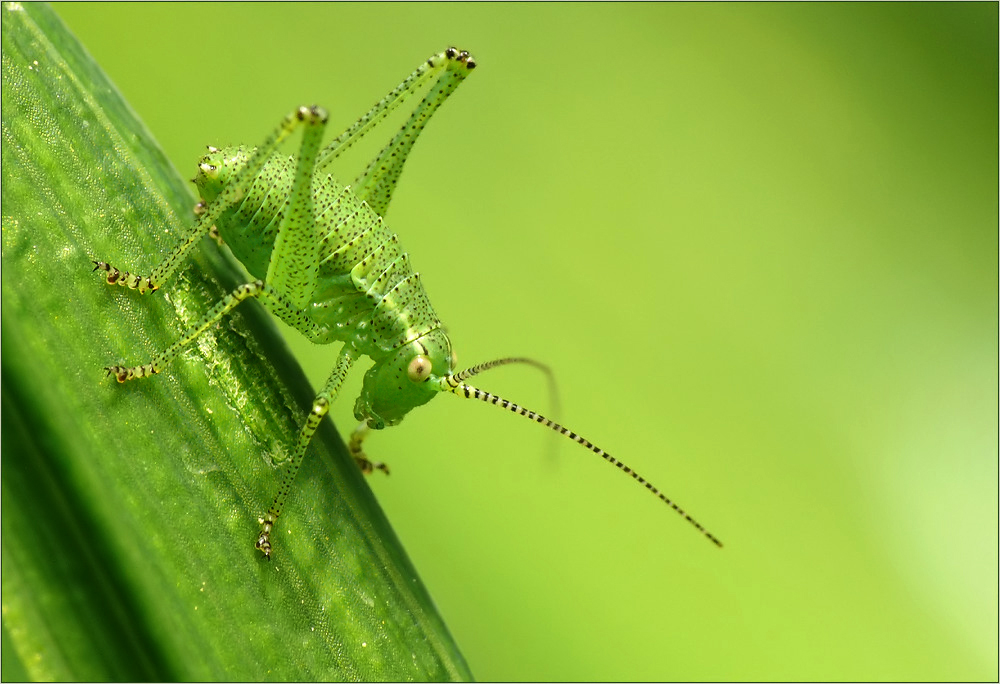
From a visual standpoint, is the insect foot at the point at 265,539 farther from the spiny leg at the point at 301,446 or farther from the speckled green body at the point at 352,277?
the speckled green body at the point at 352,277

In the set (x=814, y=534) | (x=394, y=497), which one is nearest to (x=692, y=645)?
(x=814, y=534)

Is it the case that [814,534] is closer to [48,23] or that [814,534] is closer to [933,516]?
[933,516]

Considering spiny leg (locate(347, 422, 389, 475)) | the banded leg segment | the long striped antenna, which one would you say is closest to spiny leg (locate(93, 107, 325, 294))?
the banded leg segment

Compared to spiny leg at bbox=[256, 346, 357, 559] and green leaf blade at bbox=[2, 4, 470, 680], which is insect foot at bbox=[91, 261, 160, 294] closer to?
green leaf blade at bbox=[2, 4, 470, 680]

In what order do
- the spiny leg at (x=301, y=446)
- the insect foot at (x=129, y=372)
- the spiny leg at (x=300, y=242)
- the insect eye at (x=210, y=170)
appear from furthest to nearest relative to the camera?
the insect eye at (x=210, y=170), the spiny leg at (x=300, y=242), the spiny leg at (x=301, y=446), the insect foot at (x=129, y=372)

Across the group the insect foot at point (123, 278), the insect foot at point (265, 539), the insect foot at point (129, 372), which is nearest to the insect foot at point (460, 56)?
the insect foot at point (123, 278)

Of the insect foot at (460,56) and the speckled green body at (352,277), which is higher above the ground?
the insect foot at (460,56)
